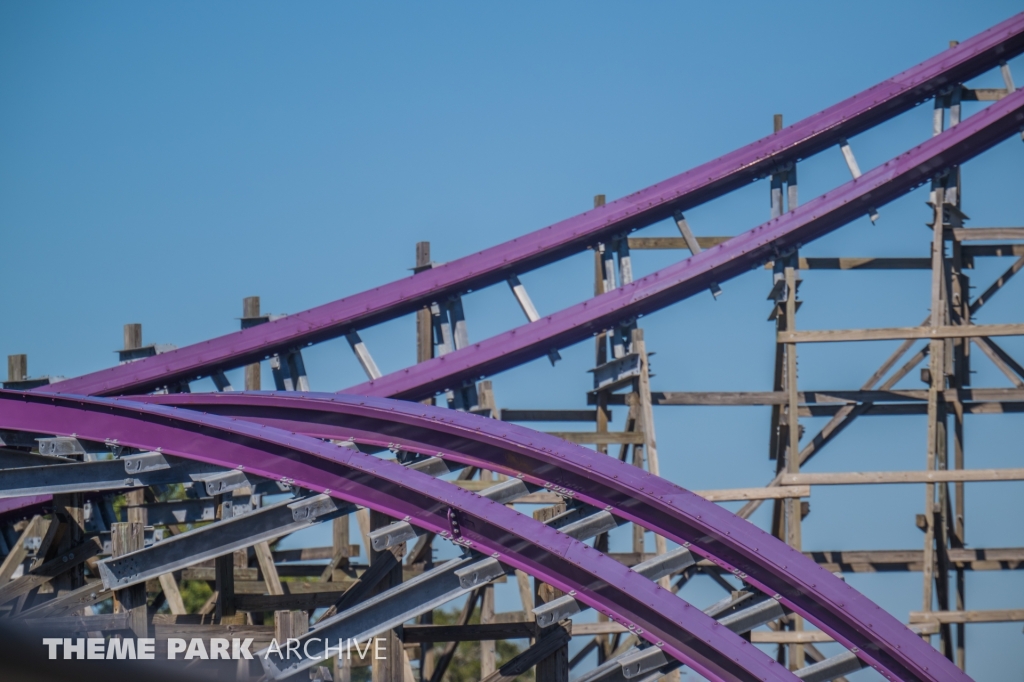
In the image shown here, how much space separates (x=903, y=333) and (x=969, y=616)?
8.53 feet

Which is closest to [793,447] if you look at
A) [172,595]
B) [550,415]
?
[550,415]

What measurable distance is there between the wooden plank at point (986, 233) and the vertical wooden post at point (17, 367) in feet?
31.2

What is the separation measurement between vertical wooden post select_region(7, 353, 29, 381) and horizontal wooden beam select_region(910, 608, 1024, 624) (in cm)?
856

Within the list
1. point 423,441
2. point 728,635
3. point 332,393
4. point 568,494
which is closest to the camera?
point 728,635

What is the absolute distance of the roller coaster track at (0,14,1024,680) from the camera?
25.3 feet

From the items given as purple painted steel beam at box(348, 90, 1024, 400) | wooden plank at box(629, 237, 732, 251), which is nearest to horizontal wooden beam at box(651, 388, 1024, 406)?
purple painted steel beam at box(348, 90, 1024, 400)

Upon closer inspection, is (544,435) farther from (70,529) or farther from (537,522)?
(70,529)

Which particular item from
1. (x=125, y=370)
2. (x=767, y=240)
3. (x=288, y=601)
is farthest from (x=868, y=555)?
(x=125, y=370)

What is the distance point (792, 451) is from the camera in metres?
11.0

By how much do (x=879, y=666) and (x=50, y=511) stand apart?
7.20 meters

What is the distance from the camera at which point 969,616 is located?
10.6 meters

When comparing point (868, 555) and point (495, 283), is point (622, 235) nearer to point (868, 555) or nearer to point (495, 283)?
point (495, 283)

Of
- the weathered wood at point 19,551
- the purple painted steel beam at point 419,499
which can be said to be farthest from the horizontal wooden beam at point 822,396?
the weathered wood at point 19,551

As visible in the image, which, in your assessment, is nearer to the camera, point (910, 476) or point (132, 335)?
point (910, 476)
